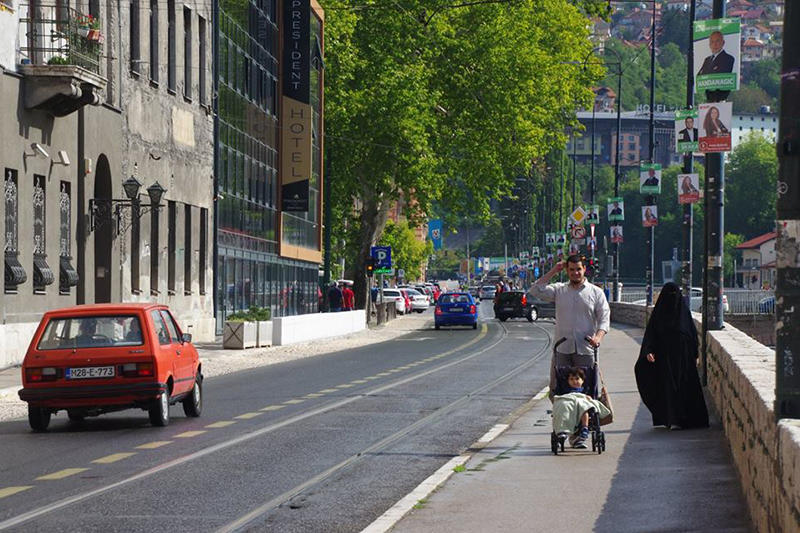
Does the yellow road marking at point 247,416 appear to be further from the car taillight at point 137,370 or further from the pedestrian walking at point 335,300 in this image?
the pedestrian walking at point 335,300

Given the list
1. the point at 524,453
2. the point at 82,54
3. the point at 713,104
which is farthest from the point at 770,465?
the point at 82,54

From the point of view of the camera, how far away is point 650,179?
157ft

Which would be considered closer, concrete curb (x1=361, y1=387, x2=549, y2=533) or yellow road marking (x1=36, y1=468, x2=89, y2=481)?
concrete curb (x1=361, y1=387, x2=549, y2=533)

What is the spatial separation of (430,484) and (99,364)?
6478mm

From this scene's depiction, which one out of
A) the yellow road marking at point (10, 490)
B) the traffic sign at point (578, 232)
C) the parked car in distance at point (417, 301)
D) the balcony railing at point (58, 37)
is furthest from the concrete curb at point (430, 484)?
the parked car in distance at point (417, 301)

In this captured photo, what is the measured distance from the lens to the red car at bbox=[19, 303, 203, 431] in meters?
18.4

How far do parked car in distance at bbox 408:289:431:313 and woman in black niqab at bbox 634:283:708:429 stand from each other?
88.0 metres

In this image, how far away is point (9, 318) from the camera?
32.1 m

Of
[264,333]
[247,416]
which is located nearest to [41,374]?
[247,416]

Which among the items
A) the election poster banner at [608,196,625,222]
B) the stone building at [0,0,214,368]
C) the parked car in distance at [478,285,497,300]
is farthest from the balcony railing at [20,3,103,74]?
the parked car in distance at [478,285,497,300]

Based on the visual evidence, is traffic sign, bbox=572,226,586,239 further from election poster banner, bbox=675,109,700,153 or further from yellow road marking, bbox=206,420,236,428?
Answer: yellow road marking, bbox=206,420,236,428

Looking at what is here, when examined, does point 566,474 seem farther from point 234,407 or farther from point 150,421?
point 234,407

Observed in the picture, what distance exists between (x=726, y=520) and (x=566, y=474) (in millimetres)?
3140

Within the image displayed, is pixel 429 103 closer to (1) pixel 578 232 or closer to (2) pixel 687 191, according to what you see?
(1) pixel 578 232
